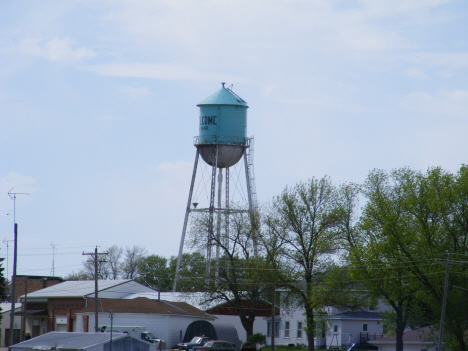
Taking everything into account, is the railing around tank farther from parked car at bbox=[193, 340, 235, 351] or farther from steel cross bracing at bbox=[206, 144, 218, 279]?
parked car at bbox=[193, 340, 235, 351]

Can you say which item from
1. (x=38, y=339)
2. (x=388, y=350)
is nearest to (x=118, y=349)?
(x=38, y=339)

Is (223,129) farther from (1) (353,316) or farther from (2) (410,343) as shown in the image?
(2) (410,343)

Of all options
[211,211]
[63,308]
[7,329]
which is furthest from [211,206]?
[7,329]

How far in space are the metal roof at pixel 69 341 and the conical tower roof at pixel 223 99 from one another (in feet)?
86.6

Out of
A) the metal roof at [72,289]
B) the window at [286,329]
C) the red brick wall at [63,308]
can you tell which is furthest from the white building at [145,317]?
the window at [286,329]

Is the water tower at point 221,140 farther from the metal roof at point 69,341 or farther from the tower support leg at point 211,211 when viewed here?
the metal roof at point 69,341

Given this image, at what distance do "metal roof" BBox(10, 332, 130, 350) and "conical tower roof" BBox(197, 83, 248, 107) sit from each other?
2640 cm

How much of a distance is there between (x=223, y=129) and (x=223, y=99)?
8.82 feet

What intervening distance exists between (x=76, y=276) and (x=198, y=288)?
68035 mm

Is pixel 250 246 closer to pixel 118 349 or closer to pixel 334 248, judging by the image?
pixel 334 248

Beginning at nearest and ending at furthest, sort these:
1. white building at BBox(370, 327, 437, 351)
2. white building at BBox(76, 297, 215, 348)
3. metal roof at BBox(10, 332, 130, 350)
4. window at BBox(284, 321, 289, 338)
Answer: metal roof at BBox(10, 332, 130, 350) → white building at BBox(370, 327, 437, 351) → white building at BBox(76, 297, 215, 348) → window at BBox(284, 321, 289, 338)

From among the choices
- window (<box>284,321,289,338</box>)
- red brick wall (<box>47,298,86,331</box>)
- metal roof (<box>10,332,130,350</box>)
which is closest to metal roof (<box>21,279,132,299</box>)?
red brick wall (<box>47,298,86,331</box>)

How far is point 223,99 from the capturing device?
2339 inches

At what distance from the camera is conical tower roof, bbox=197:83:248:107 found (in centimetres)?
5919
